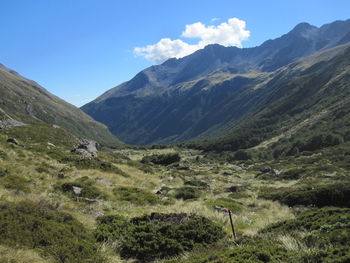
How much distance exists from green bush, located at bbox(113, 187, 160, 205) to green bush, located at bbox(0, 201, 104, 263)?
7.15 metres

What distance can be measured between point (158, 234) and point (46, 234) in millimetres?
3641

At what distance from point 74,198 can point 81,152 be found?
18233mm

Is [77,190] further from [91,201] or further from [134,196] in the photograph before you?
[134,196]

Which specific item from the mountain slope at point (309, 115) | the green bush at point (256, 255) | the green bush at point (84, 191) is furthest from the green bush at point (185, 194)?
the mountain slope at point (309, 115)

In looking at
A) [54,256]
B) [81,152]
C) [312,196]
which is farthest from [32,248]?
[81,152]

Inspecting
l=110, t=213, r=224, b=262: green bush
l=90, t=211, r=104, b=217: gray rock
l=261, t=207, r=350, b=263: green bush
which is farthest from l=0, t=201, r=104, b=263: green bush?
l=261, t=207, r=350, b=263: green bush

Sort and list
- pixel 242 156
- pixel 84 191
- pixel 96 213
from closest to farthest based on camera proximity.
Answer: pixel 96 213 → pixel 84 191 → pixel 242 156

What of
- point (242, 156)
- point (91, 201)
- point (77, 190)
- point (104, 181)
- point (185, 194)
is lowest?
point (242, 156)

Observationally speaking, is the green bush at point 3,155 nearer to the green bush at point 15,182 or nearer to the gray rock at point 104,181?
the green bush at point 15,182

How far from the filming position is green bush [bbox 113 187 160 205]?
16.9 metres

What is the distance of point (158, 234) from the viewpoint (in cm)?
988

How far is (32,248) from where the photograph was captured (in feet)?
25.6

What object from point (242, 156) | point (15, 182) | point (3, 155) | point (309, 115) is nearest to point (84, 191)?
point (15, 182)

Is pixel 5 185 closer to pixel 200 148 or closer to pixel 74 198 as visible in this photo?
pixel 74 198
